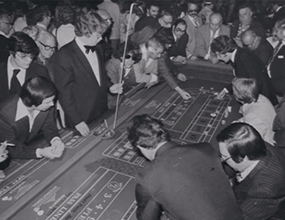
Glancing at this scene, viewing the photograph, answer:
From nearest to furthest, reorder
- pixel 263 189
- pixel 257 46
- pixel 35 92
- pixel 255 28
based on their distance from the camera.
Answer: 1. pixel 263 189
2. pixel 35 92
3. pixel 257 46
4. pixel 255 28

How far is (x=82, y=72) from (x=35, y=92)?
0.82 meters

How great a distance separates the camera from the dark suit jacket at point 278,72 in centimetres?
399

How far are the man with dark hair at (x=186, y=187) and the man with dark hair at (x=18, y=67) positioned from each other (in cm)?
164

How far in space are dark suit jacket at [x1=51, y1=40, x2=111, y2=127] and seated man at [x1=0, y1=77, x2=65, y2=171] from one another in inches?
18.7

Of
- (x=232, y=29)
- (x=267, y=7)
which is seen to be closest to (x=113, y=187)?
(x=232, y=29)

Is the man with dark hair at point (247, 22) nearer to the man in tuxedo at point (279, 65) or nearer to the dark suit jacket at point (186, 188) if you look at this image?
the man in tuxedo at point (279, 65)

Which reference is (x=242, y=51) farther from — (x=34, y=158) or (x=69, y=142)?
(x=34, y=158)

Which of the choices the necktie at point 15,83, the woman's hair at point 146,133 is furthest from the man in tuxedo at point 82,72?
the woman's hair at point 146,133

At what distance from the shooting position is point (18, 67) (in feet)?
9.33

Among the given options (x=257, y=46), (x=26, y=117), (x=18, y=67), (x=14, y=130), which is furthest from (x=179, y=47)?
(x=14, y=130)

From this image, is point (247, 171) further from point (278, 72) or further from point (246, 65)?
point (278, 72)

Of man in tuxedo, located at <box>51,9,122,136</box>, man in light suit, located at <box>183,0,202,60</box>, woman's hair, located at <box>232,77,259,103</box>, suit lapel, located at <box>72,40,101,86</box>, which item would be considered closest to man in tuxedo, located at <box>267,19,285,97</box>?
woman's hair, located at <box>232,77,259,103</box>

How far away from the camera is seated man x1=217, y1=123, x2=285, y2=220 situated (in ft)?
6.09

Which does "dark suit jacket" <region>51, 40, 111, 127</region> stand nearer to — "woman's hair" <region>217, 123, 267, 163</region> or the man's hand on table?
the man's hand on table
